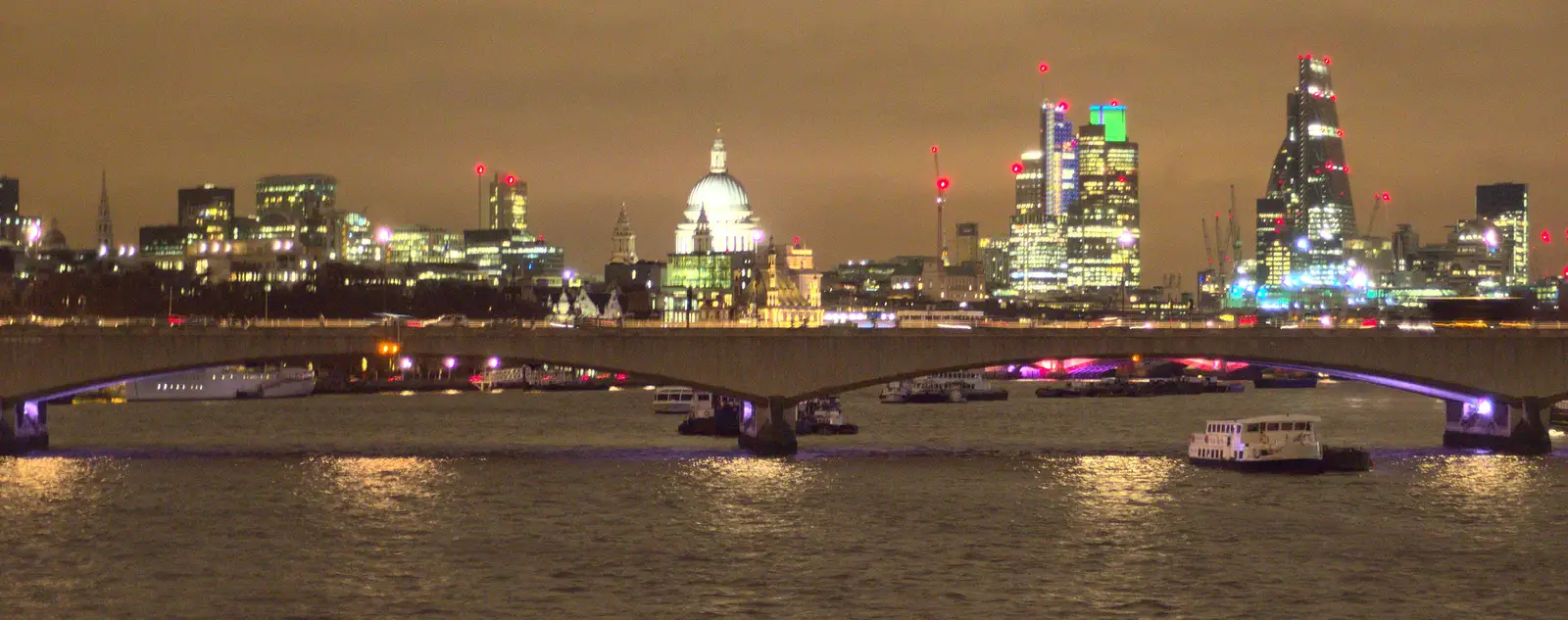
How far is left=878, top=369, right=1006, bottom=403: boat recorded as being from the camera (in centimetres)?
18300

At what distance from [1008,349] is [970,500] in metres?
19.8

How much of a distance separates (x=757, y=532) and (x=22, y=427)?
42.8 m

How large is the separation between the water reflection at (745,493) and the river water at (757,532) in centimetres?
20

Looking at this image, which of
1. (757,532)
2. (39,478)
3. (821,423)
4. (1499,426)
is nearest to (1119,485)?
(757,532)

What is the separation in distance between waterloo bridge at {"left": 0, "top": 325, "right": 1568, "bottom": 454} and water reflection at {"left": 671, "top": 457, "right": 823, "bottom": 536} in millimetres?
4481

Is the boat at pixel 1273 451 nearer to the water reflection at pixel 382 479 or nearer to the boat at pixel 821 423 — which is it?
the boat at pixel 821 423

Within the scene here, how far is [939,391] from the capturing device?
185 meters

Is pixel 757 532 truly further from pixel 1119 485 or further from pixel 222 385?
pixel 222 385

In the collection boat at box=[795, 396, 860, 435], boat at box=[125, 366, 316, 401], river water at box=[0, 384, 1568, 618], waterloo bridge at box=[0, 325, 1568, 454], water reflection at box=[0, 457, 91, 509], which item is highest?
waterloo bridge at box=[0, 325, 1568, 454]

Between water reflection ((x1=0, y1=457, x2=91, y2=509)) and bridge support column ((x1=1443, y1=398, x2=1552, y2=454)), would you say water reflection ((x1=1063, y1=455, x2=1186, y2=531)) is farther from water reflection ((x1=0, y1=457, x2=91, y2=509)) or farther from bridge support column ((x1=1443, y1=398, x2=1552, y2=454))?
water reflection ((x1=0, y1=457, x2=91, y2=509))

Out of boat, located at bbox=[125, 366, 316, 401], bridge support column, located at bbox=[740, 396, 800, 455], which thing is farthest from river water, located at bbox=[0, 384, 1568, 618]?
boat, located at bbox=[125, 366, 316, 401]

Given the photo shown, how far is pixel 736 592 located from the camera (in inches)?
2317

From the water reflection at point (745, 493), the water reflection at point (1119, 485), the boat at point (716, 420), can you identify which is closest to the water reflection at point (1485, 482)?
the water reflection at point (1119, 485)

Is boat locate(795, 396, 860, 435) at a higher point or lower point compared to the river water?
higher
